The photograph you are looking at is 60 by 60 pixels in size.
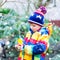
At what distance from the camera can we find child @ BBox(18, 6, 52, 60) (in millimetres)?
4219

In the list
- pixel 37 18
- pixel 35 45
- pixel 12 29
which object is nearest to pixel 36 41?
pixel 35 45

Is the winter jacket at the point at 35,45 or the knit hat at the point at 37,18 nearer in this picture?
the winter jacket at the point at 35,45

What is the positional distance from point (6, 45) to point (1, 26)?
1087 mm

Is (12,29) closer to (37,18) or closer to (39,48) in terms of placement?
(37,18)

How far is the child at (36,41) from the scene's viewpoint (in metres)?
4.22

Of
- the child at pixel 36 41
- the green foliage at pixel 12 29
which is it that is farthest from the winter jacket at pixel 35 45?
Result: the green foliage at pixel 12 29

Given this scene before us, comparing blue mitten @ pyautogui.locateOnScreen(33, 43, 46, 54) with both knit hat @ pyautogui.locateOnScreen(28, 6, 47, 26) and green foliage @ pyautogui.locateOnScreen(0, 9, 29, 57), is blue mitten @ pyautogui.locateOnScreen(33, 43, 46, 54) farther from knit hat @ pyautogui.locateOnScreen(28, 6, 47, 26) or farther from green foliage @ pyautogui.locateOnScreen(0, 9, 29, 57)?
green foliage @ pyautogui.locateOnScreen(0, 9, 29, 57)

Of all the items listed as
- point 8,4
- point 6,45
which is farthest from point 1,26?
point 8,4

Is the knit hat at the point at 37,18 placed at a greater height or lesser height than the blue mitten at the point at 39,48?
greater

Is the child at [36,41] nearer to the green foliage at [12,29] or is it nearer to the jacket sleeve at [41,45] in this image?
the jacket sleeve at [41,45]

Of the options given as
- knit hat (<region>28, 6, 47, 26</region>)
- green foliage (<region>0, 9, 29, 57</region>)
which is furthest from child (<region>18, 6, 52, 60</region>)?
green foliage (<region>0, 9, 29, 57</region>)

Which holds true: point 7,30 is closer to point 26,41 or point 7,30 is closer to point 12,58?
point 12,58

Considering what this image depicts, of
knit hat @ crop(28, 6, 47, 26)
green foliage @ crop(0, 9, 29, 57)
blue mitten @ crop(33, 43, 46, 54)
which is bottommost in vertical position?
green foliage @ crop(0, 9, 29, 57)

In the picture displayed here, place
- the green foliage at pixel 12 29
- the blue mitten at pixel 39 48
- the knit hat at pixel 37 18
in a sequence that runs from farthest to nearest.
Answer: the green foliage at pixel 12 29
the knit hat at pixel 37 18
the blue mitten at pixel 39 48
